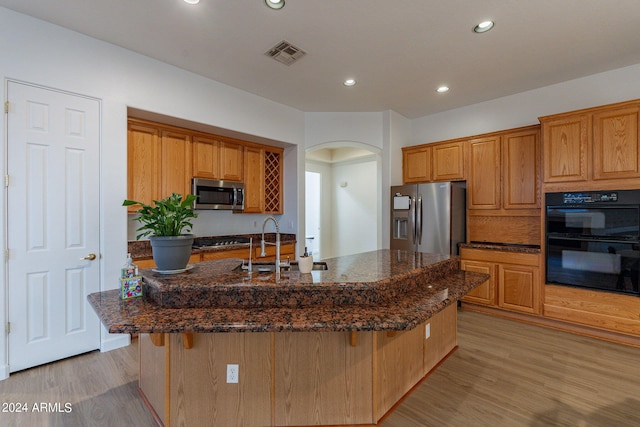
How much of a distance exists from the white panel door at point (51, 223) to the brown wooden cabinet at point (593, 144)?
4749mm

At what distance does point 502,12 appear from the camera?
242 cm

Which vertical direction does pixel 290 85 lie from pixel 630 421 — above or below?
above

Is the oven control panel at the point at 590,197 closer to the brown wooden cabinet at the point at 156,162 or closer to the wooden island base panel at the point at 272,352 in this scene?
the wooden island base panel at the point at 272,352

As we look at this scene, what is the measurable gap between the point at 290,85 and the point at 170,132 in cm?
157

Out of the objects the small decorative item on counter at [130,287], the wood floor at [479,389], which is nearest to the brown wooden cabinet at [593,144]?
the wood floor at [479,389]

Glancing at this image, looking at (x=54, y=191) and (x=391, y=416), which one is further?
(x=54, y=191)

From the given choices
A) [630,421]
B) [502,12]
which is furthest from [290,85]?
[630,421]

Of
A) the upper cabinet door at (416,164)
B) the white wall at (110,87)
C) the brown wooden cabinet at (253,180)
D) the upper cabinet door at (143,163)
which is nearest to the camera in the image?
the white wall at (110,87)

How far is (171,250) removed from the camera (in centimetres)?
199

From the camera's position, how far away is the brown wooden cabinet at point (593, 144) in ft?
9.70

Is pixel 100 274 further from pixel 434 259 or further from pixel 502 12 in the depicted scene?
pixel 502 12

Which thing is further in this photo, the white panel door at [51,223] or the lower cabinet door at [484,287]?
the lower cabinet door at [484,287]

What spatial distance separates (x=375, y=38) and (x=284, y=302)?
97.2 inches

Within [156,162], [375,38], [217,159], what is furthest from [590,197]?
[156,162]
